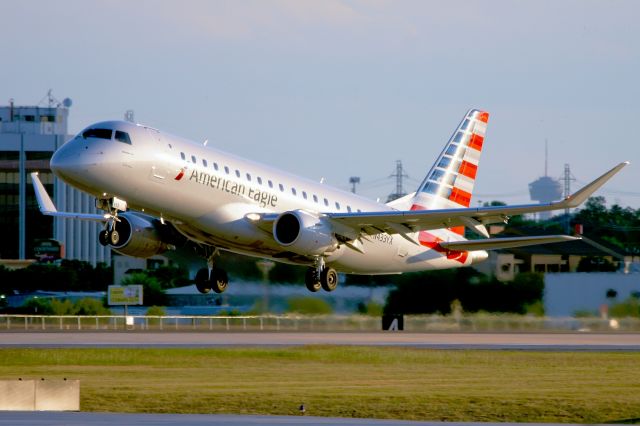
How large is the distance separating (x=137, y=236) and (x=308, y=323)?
16.7 metres

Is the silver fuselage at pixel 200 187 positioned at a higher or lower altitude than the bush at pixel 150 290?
higher

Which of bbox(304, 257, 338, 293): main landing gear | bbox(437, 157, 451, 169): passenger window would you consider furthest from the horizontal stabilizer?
bbox(304, 257, 338, 293): main landing gear

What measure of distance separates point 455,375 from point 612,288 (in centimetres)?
2134

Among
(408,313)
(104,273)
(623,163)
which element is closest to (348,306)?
(408,313)

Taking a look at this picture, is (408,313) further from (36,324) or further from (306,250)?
(36,324)

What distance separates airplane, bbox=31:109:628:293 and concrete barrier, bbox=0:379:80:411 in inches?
402

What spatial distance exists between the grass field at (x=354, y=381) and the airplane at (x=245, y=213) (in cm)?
317

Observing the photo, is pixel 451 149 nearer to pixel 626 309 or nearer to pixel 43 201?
pixel 626 309

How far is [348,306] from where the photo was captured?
2255 inches

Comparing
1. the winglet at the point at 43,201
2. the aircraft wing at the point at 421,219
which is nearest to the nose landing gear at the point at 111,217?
the winglet at the point at 43,201

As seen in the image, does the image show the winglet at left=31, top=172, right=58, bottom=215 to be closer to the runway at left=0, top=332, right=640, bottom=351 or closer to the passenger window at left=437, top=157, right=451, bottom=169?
the runway at left=0, top=332, right=640, bottom=351

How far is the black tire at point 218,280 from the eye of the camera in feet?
159

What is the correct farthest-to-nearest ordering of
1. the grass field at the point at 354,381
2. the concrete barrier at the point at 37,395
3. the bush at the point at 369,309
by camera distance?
the bush at the point at 369,309
the grass field at the point at 354,381
the concrete barrier at the point at 37,395

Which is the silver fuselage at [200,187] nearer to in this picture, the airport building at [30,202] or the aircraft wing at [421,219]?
the aircraft wing at [421,219]
